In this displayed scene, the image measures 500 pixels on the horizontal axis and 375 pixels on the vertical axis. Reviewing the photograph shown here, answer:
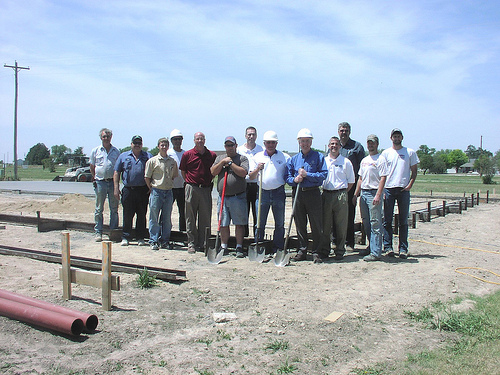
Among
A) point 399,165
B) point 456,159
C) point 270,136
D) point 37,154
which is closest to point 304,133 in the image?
point 270,136

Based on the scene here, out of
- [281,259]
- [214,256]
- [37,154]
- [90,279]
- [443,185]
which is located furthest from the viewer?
[37,154]

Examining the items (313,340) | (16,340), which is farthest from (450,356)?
(16,340)

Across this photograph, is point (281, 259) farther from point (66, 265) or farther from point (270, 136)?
point (66, 265)

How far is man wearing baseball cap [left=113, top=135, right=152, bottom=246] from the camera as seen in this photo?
812cm

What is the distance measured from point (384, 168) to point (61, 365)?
536cm

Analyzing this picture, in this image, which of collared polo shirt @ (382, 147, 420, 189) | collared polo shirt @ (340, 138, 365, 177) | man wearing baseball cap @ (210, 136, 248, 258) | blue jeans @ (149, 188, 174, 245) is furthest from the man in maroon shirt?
collared polo shirt @ (382, 147, 420, 189)

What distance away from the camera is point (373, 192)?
24.0ft

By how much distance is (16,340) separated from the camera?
381cm

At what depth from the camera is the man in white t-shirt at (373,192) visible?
716 cm

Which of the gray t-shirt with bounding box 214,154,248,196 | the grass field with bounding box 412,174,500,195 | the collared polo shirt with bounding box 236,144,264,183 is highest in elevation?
the collared polo shirt with bounding box 236,144,264,183

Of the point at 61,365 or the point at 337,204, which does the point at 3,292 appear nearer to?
the point at 61,365

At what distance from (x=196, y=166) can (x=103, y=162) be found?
1916 mm

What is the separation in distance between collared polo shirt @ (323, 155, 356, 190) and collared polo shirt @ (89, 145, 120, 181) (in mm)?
3945

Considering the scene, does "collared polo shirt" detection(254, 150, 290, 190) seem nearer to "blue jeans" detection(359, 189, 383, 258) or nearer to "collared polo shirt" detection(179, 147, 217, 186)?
"collared polo shirt" detection(179, 147, 217, 186)
